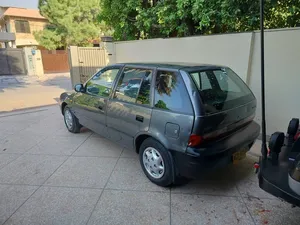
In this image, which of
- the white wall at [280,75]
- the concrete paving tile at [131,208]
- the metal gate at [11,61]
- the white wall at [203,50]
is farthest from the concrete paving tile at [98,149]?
the metal gate at [11,61]

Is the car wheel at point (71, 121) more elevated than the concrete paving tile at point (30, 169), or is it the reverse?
the car wheel at point (71, 121)

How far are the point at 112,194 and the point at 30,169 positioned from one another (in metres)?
1.49

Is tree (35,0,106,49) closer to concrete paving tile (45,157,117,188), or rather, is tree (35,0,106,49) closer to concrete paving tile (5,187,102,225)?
concrete paving tile (45,157,117,188)

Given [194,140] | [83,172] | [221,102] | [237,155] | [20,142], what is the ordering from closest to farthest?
[194,140]
[221,102]
[237,155]
[83,172]
[20,142]

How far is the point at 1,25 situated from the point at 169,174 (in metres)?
32.1

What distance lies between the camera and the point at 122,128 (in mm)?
2998

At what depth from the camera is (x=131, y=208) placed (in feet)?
7.64

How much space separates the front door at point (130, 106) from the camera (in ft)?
8.74

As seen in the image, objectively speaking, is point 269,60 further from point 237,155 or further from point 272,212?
point 272,212

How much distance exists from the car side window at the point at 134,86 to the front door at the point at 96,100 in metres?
0.24

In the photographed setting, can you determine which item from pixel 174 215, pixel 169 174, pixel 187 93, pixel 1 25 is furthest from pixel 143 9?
pixel 1 25

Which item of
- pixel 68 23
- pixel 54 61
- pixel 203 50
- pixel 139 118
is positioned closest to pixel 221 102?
pixel 139 118

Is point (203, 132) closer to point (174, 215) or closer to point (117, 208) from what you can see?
point (174, 215)

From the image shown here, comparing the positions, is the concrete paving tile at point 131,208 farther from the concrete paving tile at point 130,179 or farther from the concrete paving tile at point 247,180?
the concrete paving tile at point 247,180
